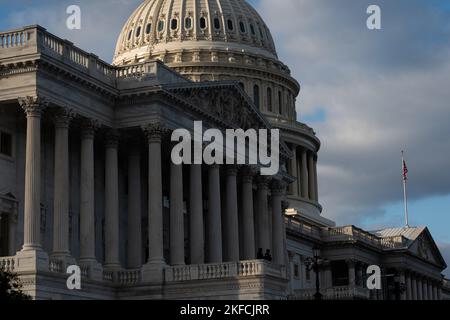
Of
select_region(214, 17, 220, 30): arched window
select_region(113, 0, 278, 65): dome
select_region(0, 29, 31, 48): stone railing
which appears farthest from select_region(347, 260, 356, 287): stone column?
select_region(0, 29, 31, 48): stone railing

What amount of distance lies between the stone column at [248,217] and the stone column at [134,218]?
11.2 meters

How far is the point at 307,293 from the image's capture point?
95438 millimetres

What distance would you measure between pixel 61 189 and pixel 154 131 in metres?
7.84

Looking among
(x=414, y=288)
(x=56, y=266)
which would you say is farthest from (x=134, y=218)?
(x=414, y=288)

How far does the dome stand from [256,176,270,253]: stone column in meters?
51.5

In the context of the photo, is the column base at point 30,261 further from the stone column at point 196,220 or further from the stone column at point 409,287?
the stone column at point 409,287

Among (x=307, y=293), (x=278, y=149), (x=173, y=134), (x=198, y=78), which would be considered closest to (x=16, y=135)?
(x=173, y=134)

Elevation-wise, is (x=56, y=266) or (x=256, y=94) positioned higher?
(x=256, y=94)

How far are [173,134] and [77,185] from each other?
6.77 meters

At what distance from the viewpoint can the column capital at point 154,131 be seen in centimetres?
6175

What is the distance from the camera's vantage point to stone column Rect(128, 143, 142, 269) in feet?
211

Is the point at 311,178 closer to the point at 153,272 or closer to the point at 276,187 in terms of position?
the point at 276,187

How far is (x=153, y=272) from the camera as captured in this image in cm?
5988

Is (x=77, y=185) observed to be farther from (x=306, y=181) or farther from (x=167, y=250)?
(x=306, y=181)
